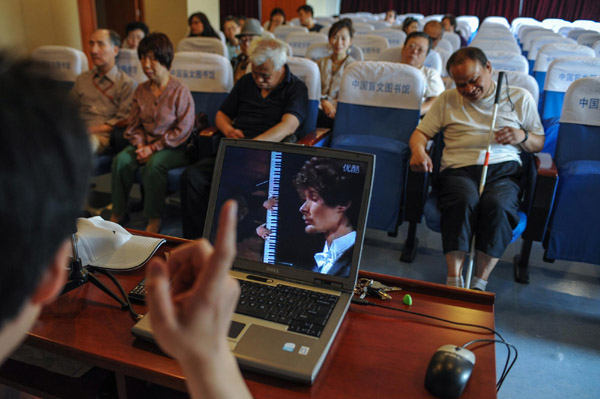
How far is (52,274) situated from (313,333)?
1.85 ft

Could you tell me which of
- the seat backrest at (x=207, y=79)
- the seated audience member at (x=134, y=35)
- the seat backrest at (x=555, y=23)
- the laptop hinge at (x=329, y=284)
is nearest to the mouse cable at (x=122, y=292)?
the laptop hinge at (x=329, y=284)

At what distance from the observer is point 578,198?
2.09m

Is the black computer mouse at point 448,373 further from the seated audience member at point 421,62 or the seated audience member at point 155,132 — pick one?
the seated audience member at point 421,62

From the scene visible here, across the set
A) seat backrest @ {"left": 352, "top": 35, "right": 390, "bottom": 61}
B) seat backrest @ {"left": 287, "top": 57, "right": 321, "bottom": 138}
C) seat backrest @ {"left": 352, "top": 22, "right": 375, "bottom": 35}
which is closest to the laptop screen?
seat backrest @ {"left": 287, "top": 57, "right": 321, "bottom": 138}

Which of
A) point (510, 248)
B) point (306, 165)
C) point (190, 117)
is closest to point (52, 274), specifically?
point (306, 165)

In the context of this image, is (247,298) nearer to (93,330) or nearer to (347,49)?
(93,330)

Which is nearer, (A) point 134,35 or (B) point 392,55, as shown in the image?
(B) point 392,55

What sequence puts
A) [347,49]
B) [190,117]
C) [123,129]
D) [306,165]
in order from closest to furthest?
[306,165] < [190,117] < [123,129] < [347,49]

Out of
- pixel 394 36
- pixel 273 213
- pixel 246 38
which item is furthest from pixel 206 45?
pixel 273 213

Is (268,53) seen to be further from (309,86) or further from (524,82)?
(524,82)

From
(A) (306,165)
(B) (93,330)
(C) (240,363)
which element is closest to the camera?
(C) (240,363)

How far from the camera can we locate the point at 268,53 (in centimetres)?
257

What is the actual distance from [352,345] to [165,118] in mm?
2100

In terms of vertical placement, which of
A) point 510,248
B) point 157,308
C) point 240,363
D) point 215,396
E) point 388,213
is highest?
point 157,308
